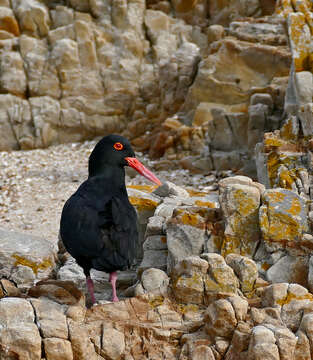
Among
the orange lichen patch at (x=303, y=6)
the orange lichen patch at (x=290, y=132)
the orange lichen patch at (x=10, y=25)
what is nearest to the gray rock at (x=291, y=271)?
the orange lichen patch at (x=290, y=132)

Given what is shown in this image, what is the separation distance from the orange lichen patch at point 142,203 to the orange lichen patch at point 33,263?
190 centimetres

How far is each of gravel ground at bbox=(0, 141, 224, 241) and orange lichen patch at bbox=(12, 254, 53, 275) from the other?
5116 millimetres

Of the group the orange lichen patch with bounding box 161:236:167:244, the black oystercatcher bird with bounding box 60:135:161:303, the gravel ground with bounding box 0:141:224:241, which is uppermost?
the black oystercatcher bird with bounding box 60:135:161:303

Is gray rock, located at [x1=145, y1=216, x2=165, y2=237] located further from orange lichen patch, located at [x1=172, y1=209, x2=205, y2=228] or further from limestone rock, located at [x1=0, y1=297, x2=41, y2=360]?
limestone rock, located at [x1=0, y1=297, x2=41, y2=360]

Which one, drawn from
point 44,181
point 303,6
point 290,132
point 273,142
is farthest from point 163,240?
point 303,6

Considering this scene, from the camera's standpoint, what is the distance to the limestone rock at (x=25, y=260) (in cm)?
899

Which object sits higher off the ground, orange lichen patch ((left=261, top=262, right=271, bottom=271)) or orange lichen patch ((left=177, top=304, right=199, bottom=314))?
orange lichen patch ((left=261, top=262, right=271, bottom=271))

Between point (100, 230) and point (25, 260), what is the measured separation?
294 centimetres

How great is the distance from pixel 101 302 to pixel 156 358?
3.99 feet

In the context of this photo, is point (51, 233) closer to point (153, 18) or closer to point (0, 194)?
point (0, 194)

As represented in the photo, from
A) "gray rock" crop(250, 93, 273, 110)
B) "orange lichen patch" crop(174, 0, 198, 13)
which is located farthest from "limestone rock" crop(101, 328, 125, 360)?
"orange lichen patch" crop(174, 0, 198, 13)

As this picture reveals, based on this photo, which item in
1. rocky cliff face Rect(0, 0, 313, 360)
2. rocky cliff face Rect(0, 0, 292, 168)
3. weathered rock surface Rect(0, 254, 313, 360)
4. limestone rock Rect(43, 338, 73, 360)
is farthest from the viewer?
rocky cliff face Rect(0, 0, 292, 168)

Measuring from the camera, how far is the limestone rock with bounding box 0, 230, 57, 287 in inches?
354

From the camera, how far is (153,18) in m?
25.6
